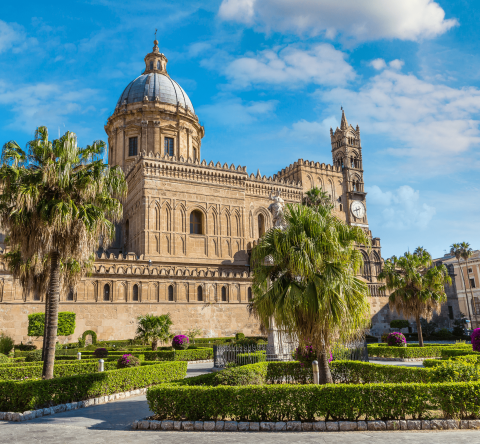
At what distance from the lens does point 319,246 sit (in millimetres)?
10961

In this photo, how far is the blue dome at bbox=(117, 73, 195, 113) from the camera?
4709 cm

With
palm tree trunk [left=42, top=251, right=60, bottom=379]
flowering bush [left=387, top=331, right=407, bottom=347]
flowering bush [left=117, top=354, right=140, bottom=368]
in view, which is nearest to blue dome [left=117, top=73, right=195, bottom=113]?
flowering bush [left=387, top=331, right=407, bottom=347]

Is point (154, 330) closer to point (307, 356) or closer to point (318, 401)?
point (307, 356)

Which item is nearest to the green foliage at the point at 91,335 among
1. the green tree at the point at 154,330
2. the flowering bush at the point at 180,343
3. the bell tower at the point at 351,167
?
the green tree at the point at 154,330

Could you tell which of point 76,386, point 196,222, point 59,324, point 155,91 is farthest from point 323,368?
point 155,91

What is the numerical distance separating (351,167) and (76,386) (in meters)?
45.2

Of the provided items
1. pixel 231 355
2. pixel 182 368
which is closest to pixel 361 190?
pixel 231 355

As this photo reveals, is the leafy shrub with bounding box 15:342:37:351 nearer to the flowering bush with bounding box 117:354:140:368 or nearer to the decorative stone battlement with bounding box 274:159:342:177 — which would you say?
the flowering bush with bounding box 117:354:140:368

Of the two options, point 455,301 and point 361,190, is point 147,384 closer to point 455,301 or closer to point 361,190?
point 361,190

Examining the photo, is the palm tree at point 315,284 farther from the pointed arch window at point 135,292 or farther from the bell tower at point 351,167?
the bell tower at point 351,167

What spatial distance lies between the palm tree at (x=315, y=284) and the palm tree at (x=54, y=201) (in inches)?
218

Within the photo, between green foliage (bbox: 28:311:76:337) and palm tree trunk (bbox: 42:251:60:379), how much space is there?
14.1 metres

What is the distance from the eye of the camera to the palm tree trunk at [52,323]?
12.6 metres

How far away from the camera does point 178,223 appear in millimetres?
38625
